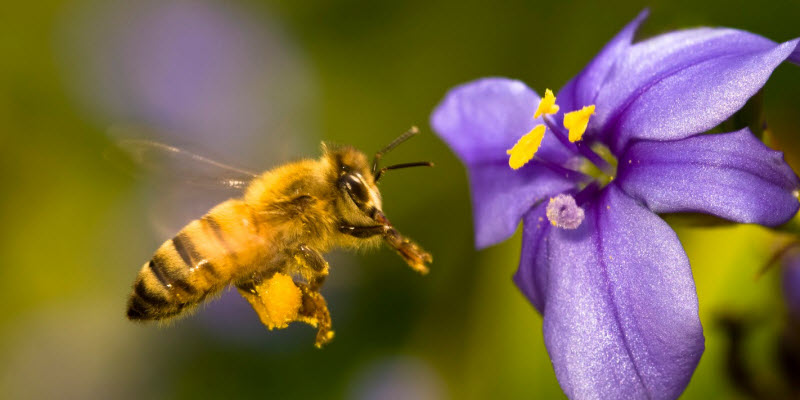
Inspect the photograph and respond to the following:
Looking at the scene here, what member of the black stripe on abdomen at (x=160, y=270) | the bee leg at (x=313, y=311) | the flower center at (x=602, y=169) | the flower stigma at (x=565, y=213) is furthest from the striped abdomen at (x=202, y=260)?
the flower center at (x=602, y=169)

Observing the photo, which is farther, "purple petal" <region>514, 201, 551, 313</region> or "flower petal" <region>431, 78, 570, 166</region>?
"flower petal" <region>431, 78, 570, 166</region>

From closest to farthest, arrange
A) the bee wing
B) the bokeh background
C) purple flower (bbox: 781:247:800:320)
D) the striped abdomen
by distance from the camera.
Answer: the striped abdomen < the bee wing < purple flower (bbox: 781:247:800:320) < the bokeh background

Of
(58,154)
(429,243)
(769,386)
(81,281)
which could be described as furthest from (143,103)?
(769,386)

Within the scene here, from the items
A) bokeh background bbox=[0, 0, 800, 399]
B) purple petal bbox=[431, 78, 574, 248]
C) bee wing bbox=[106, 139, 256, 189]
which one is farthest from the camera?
bokeh background bbox=[0, 0, 800, 399]

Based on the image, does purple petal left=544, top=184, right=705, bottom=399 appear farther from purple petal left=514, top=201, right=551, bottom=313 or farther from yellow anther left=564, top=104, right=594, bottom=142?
yellow anther left=564, top=104, right=594, bottom=142

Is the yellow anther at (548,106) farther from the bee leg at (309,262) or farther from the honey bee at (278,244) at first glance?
the bee leg at (309,262)

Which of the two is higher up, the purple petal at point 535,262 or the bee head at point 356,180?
the bee head at point 356,180

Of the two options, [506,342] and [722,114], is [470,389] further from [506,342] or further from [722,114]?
[722,114]

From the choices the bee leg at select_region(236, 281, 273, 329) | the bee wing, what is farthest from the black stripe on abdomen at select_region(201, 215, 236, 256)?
the bee wing

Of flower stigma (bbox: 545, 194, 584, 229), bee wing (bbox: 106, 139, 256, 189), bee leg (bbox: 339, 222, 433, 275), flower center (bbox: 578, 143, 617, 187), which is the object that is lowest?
flower center (bbox: 578, 143, 617, 187)
